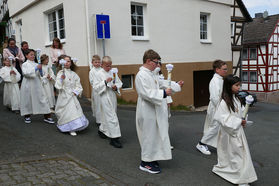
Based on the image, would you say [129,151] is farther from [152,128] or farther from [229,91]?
[229,91]

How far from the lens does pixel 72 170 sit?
13.5ft

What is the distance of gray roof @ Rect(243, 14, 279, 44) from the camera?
2530 cm

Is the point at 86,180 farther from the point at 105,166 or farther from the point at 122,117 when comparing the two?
the point at 122,117

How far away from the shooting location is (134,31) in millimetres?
11406

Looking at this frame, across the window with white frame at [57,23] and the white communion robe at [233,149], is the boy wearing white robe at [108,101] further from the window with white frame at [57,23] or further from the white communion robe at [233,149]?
the window with white frame at [57,23]

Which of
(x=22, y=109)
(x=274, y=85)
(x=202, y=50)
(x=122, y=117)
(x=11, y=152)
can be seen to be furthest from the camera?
(x=274, y=85)

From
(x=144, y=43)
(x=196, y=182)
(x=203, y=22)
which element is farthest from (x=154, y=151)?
(x=203, y=22)

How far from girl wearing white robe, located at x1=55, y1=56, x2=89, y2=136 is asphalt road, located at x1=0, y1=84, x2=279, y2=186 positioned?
0.71 ft

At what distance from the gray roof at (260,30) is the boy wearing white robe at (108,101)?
76.5 feet

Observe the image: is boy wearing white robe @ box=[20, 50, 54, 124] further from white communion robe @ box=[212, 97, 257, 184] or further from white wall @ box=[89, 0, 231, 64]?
white communion robe @ box=[212, 97, 257, 184]

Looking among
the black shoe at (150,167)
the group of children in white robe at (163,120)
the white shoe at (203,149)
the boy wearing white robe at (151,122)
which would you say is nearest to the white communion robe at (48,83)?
the group of children in white robe at (163,120)

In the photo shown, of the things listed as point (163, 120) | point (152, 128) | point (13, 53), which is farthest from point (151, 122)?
point (13, 53)

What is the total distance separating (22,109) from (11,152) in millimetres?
2291

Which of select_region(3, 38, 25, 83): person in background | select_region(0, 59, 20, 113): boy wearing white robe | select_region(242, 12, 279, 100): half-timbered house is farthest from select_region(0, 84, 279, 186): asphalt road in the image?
select_region(242, 12, 279, 100): half-timbered house
